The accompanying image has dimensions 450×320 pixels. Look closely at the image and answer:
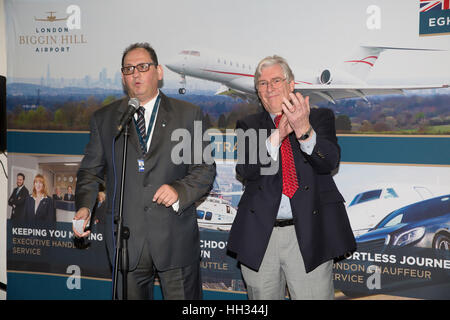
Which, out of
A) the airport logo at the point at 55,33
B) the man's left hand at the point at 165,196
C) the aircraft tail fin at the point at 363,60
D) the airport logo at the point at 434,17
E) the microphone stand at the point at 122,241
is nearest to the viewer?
the microphone stand at the point at 122,241

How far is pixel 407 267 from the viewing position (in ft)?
9.66

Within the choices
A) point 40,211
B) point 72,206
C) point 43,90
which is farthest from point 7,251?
point 43,90

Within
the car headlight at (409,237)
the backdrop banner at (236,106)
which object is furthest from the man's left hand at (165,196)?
the car headlight at (409,237)

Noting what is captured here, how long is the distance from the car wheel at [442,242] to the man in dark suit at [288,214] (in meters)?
1.03

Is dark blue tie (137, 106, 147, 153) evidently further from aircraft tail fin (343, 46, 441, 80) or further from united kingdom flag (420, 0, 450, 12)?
united kingdom flag (420, 0, 450, 12)

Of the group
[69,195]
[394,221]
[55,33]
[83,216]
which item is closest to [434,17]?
[394,221]

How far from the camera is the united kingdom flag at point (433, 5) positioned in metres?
2.78

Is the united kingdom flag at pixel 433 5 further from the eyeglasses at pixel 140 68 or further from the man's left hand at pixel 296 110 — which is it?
the eyeglasses at pixel 140 68

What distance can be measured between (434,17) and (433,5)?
0.09m

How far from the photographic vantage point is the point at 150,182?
87.9 inches

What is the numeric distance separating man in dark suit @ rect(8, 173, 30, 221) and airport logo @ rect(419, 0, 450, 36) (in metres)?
3.53

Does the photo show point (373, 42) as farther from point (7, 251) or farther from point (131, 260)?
point (7, 251)

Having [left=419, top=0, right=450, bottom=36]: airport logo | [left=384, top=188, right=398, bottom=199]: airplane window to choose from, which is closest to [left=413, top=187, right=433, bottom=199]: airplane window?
[left=384, top=188, right=398, bottom=199]: airplane window

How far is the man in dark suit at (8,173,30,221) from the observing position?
3.75 meters
